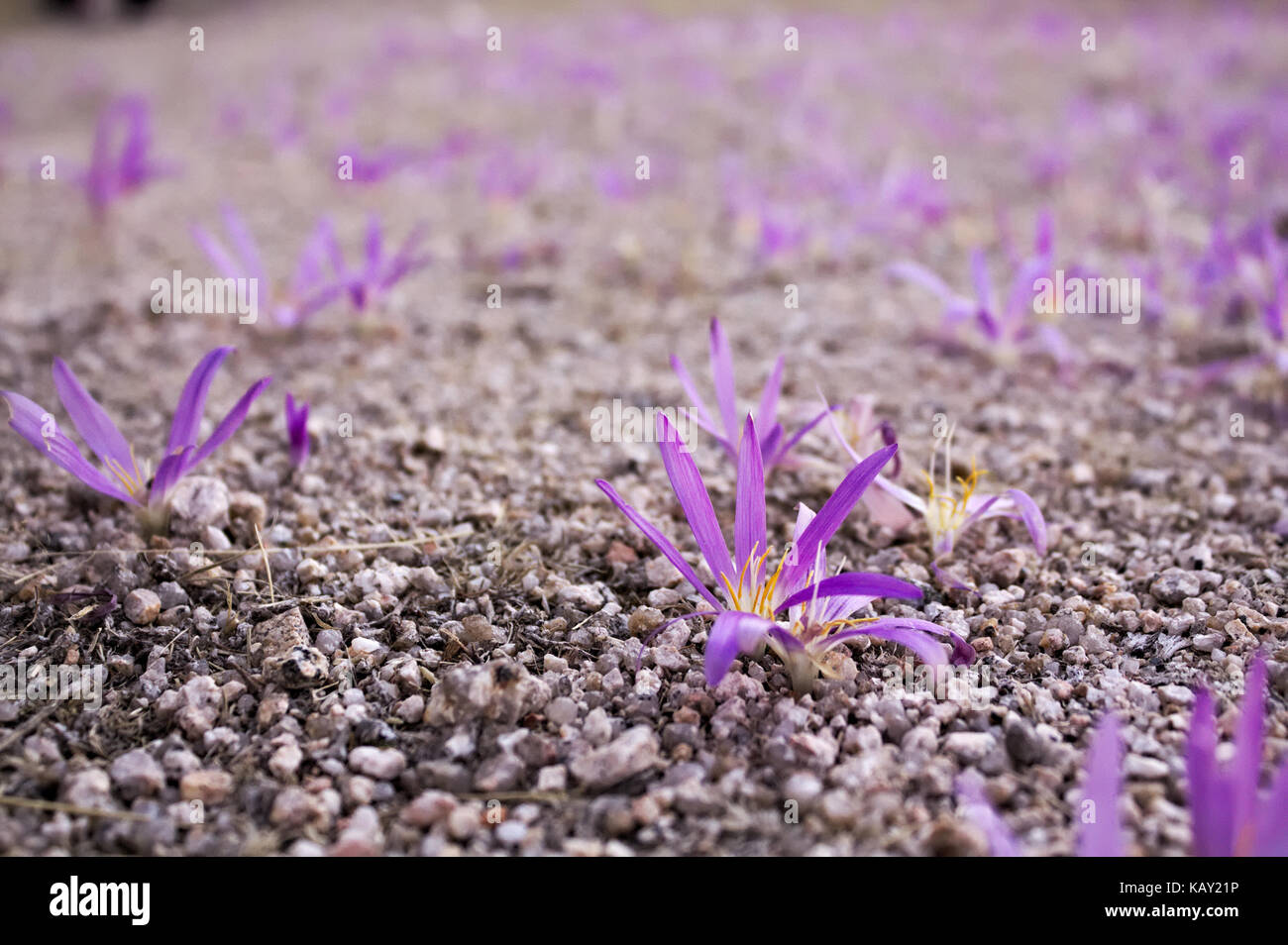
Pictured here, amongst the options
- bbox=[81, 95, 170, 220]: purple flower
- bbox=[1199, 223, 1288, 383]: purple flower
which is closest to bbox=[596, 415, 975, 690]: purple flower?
bbox=[1199, 223, 1288, 383]: purple flower

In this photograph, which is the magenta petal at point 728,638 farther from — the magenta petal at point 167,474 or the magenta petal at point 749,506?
the magenta petal at point 167,474

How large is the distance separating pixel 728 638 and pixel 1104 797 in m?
0.46

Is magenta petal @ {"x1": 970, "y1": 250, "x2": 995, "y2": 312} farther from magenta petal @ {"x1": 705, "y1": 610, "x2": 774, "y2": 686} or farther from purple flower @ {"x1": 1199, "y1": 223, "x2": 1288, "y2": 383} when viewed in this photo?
magenta petal @ {"x1": 705, "y1": 610, "x2": 774, "y2": 686}

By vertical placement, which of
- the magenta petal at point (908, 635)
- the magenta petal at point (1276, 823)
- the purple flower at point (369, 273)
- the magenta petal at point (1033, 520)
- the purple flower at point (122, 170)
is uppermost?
the purple flower at point (122, 170)

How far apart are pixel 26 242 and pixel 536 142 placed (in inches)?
97.8

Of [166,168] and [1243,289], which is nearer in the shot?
[1243,289]

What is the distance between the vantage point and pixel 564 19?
8680mm

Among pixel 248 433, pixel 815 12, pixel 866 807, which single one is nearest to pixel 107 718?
pixel 248 433

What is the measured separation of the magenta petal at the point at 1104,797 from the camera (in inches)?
36.2

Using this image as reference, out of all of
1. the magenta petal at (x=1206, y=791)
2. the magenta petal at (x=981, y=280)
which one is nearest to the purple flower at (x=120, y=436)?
the magenta petal at (x=1206, y=791)

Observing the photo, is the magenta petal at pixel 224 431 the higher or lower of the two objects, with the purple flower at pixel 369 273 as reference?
lower

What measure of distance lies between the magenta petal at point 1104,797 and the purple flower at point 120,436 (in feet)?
4.26
